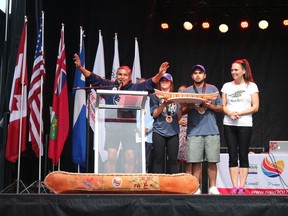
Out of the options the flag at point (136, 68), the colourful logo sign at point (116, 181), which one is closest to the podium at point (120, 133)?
the colourful logo sign at point (116, 181)

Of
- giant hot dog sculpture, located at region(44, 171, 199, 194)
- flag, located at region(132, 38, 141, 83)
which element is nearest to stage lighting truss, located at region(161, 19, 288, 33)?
flag, located at region(132, 38, 141, 83)

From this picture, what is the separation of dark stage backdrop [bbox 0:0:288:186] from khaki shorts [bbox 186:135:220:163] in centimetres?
469

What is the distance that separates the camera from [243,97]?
5.44 m

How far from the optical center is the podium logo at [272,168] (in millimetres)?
7750

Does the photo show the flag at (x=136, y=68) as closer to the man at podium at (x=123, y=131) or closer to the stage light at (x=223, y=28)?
the stage light at (x=223, y=28)

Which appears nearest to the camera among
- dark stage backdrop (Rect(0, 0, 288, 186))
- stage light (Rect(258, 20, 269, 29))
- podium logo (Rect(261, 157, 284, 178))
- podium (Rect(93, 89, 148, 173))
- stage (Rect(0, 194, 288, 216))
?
stage (Rect(0, 194, 288, 216))

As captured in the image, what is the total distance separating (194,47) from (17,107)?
5.29m

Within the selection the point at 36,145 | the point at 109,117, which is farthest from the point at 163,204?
the point at 36,145

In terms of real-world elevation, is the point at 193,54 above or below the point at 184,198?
above

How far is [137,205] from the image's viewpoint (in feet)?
13.7

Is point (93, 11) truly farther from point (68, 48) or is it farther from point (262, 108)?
point (262, 108)

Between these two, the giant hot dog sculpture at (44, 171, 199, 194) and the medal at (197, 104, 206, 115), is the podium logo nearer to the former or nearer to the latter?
the medal at (197, 104, 206, 115)

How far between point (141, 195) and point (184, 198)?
1.18 ft

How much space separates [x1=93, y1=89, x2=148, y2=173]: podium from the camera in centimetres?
465
